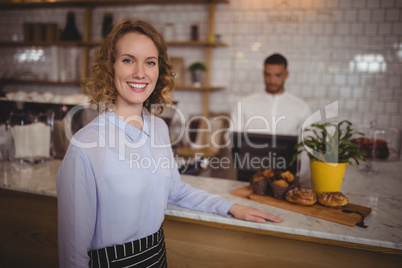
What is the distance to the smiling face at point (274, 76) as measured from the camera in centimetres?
367

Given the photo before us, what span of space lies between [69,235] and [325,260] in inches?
43.3

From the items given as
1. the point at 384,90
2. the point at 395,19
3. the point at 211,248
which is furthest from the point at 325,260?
the point at 395,19

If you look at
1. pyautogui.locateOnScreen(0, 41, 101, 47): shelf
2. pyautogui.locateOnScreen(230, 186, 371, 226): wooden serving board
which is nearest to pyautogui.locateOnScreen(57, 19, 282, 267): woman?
pyautogui.locateOnScreen(230, 186, 371, 226): wooden serving board

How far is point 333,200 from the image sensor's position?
1637 millimetres

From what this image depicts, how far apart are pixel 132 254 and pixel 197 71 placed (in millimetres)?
3122

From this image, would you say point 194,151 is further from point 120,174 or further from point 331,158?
point 120,174

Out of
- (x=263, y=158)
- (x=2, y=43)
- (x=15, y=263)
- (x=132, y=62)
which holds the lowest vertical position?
(x=15, y=263)

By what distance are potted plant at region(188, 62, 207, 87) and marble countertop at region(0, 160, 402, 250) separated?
2.25 m

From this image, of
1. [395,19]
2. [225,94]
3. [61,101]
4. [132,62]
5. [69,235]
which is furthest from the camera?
[225,94]

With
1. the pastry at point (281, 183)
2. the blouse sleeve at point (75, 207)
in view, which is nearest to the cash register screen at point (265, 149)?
the pastry at point (281, 183)

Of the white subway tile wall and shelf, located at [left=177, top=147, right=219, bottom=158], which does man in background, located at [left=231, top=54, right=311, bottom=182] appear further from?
shelf, located at [left=177, top=147, right=219, bottom=158]

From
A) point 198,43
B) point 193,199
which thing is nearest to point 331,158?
point 193,199

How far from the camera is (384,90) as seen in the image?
397cm

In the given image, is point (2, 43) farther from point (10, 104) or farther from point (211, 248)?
point (211, 248)
